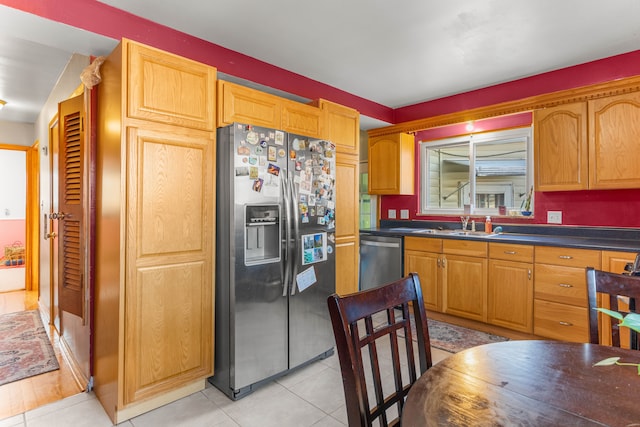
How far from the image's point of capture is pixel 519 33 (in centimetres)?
250

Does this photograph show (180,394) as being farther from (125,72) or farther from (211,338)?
(125,72)

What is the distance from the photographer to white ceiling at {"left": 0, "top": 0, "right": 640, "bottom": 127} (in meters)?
2.14

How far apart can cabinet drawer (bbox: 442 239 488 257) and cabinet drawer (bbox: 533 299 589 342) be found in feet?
1.99

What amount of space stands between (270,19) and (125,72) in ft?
3.41

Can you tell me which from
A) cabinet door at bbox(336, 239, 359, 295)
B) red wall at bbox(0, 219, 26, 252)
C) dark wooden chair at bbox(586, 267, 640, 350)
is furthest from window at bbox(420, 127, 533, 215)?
red wall at bbox(0, 219, 26, 252)

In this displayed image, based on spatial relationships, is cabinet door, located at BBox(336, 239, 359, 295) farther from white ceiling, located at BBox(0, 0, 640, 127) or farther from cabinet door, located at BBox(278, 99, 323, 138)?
white ceiling, located at BBox(0, 0, 640, 127)

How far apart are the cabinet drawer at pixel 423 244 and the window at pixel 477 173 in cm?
81

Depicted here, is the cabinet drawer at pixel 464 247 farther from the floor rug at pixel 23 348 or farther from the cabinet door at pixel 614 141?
the floor rug at pixel 23 348

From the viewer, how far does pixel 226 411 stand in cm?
199

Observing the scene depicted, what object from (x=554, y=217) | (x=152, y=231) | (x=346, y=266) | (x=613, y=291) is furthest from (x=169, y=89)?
(x=554, y=217)

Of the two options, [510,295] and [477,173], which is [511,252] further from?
[477,173]

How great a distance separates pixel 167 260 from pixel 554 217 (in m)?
3.55

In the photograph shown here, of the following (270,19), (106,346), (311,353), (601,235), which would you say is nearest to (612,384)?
(311,353)

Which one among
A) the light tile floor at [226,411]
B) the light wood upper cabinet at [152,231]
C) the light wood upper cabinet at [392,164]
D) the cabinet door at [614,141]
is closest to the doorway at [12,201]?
the light tile floor at [226,411]
